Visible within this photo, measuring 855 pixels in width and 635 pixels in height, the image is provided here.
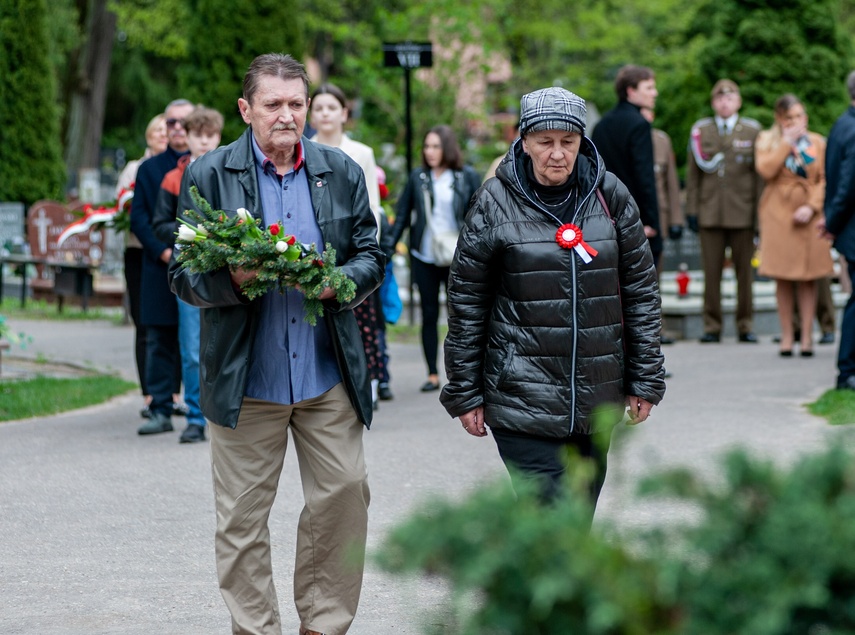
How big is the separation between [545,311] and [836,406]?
5.26 m

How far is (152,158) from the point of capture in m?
8.62

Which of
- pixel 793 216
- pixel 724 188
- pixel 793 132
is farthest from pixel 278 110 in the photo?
pixel 724 188

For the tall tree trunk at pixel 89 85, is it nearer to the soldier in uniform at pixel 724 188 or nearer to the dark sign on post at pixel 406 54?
the dark sign on post at pixel 406 54

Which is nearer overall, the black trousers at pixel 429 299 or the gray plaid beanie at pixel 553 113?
the gray plaid beanie at pixel 553 113

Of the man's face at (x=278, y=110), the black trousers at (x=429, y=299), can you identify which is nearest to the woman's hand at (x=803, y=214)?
the black trousers at (x=429, y=299)

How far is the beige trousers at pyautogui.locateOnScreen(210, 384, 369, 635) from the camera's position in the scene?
4.45 meters

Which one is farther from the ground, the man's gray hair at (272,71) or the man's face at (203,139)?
the man's gray hair at (272,71)

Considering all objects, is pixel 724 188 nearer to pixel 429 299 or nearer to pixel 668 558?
pixel 429 299

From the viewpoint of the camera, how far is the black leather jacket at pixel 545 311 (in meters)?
4.38

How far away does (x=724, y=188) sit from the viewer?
12781mm

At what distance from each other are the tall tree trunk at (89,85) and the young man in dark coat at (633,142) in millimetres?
21983

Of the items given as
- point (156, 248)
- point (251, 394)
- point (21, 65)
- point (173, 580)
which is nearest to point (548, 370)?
point (251, 394)

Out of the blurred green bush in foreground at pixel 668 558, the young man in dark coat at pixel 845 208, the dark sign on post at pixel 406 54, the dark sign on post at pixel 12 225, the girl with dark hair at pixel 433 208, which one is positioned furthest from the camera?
the dark sign on post at pixel 12 225

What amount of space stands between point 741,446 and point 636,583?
312mm
